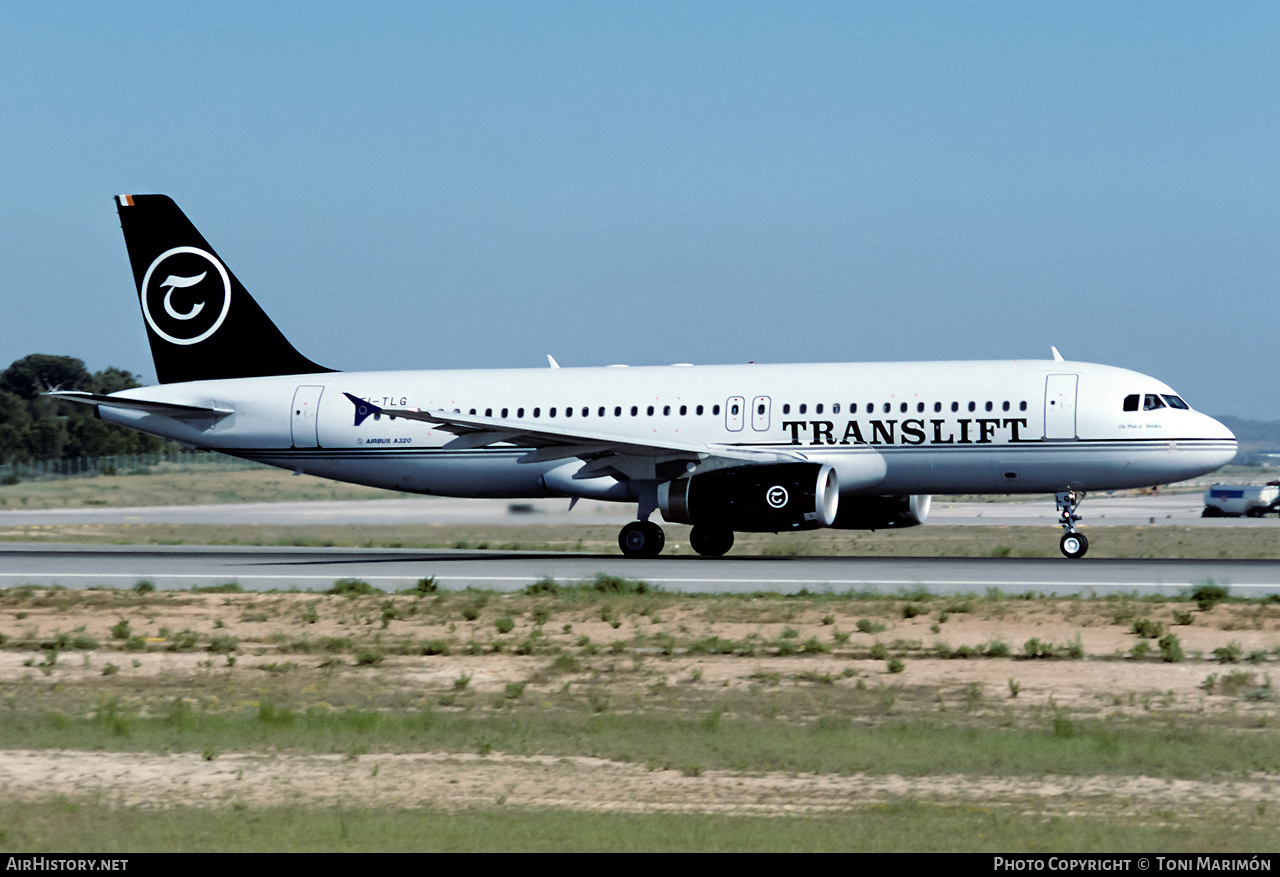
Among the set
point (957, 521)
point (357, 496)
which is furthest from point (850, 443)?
point (357, 496)

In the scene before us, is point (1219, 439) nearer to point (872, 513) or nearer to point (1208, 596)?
point (872, 513)

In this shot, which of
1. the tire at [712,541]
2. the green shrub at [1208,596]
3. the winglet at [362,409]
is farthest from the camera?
the tire at [712,541]

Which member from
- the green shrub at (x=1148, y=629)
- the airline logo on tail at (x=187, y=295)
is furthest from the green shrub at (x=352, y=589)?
the airline logo on tail at (x=187, y=295)

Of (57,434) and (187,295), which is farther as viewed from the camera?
(57,434)

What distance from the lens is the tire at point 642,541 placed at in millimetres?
31172

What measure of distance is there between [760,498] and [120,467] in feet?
236

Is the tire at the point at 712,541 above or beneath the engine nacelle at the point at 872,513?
beneath

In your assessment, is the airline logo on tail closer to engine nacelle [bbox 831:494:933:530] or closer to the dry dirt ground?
the dry dirt ground

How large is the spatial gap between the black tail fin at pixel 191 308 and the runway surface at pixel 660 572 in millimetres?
4842

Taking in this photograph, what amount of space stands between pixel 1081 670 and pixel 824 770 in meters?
5.72

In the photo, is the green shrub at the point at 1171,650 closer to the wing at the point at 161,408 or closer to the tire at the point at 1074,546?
the tire at the point at 1074,546

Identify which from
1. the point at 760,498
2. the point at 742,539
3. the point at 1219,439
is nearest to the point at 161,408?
the point at 760,498

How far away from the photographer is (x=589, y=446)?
1190 inches

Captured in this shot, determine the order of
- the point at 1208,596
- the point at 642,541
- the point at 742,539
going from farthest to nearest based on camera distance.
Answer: the point at 742,539 < the point at 642,541 < the point at 1208,596
